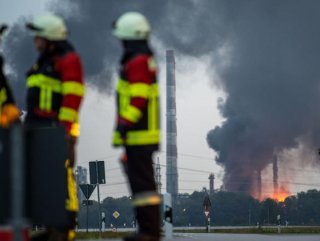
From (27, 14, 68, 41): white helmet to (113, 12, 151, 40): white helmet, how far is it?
2.27 feet

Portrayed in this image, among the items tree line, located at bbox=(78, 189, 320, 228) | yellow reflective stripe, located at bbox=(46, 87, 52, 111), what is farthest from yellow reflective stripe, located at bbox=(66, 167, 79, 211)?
tree line, located at bbox=(78, 189, 320, 228)

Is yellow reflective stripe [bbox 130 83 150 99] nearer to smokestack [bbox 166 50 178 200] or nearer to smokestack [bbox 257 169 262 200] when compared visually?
smokestack [bbox 166 50 178 200]

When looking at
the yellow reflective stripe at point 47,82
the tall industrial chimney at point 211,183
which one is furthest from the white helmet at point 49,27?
the tall industrial chimney at point 211,183

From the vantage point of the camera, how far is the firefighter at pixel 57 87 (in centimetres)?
742

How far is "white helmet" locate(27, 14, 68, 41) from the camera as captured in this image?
7.37 meters

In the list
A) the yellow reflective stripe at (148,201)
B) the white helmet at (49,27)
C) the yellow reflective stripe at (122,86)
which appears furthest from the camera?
the white helmet at (49,27)

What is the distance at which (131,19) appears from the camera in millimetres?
6891

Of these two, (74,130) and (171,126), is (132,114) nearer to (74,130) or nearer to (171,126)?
(74,130)

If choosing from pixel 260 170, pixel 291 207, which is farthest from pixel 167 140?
pixel 291 207

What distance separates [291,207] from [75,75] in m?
174

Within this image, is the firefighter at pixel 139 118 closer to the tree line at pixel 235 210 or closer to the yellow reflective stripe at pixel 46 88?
the yellow reflective stripe at pixel 46 88

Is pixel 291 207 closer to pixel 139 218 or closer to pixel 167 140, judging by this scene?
pixel 167 140

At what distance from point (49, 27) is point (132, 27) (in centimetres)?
90

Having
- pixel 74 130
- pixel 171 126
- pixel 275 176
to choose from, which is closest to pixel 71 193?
pixel 74 130
